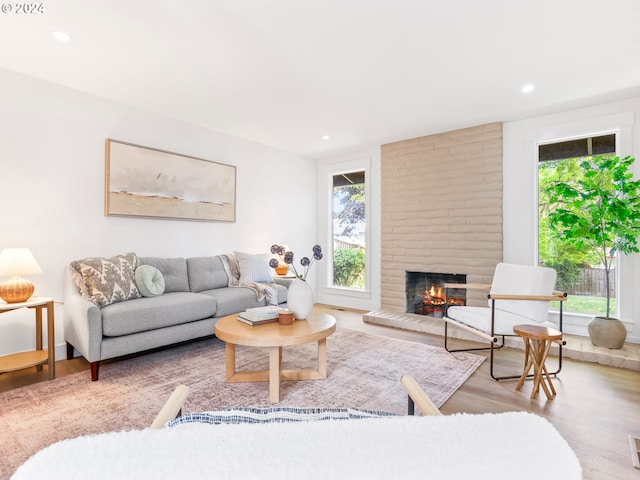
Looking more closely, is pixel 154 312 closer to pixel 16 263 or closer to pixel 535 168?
pixel 16 263

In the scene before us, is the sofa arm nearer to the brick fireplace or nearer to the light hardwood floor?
the light hardwood floor

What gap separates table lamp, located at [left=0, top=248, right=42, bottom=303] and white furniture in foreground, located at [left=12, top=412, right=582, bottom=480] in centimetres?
292

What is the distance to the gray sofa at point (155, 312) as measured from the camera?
2.52 metres

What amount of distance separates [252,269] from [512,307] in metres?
2.83

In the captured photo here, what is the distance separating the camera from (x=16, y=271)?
252 centimetres

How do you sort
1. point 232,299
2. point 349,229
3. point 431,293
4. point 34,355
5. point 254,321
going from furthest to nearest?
point 349,229, point 431,293, point 232,299, point 34,355, point 254,321

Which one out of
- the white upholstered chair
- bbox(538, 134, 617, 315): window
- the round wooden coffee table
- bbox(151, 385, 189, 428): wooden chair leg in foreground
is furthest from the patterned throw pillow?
bbox(538, 134, 617, 315): window

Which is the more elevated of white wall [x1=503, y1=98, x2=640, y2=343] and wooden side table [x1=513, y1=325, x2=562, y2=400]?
white wall [x1=503, y1=98, x2=640, y2=343]

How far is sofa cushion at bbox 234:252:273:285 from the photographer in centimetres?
402

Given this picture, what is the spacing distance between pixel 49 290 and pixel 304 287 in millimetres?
2366

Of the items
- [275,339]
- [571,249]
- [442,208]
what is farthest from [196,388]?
[571,249]

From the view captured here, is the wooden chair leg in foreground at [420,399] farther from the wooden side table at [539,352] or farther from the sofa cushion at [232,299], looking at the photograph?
the sofa cushion at [232,299]

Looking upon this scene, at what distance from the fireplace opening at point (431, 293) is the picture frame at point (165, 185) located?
2.70 m

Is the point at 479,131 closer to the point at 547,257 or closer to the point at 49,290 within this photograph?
the point at 547,257
